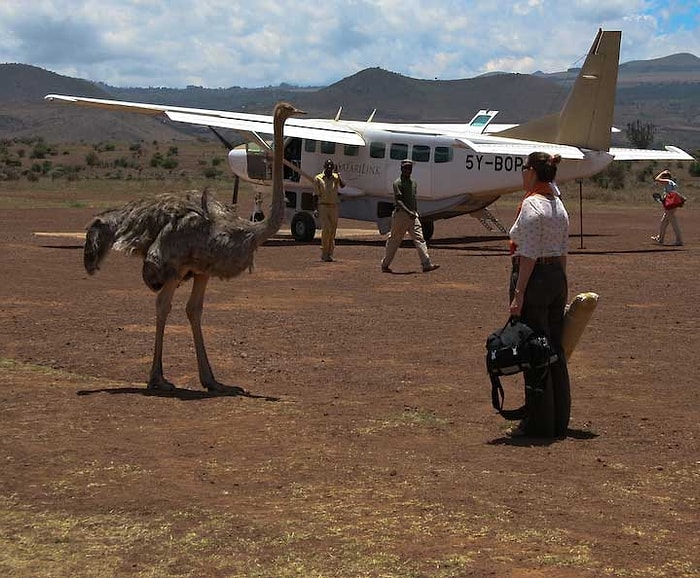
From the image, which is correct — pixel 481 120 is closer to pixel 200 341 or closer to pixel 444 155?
pixel 444 155

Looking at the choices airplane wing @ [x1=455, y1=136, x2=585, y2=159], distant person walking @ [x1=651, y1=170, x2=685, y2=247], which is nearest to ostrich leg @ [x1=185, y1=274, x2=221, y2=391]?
airplane wing @ [x1=455, y1=136, x2=585, y2=159]

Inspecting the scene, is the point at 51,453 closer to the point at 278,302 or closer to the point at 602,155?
the point at 278,302

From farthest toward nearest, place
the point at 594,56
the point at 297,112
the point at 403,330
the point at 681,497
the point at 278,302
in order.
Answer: the point at 594,56, the point at 278,302, the point at 403,330, the point at 297,112, the point at 681,497

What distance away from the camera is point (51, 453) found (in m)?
8.16

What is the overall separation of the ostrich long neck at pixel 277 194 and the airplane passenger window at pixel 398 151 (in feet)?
54.1

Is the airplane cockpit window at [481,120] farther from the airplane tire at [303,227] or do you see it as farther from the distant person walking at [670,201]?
the airplane tire at [303,227]

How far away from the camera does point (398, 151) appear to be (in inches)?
1088

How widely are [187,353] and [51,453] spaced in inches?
175

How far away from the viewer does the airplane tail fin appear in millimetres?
27047

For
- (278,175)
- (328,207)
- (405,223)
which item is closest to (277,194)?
(278,175)

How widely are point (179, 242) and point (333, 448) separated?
2.71 meters

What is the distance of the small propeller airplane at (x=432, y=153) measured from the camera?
27.0 m

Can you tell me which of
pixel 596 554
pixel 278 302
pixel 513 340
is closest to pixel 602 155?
pixel 278 302

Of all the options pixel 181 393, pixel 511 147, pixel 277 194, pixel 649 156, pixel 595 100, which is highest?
pixel 595 100
